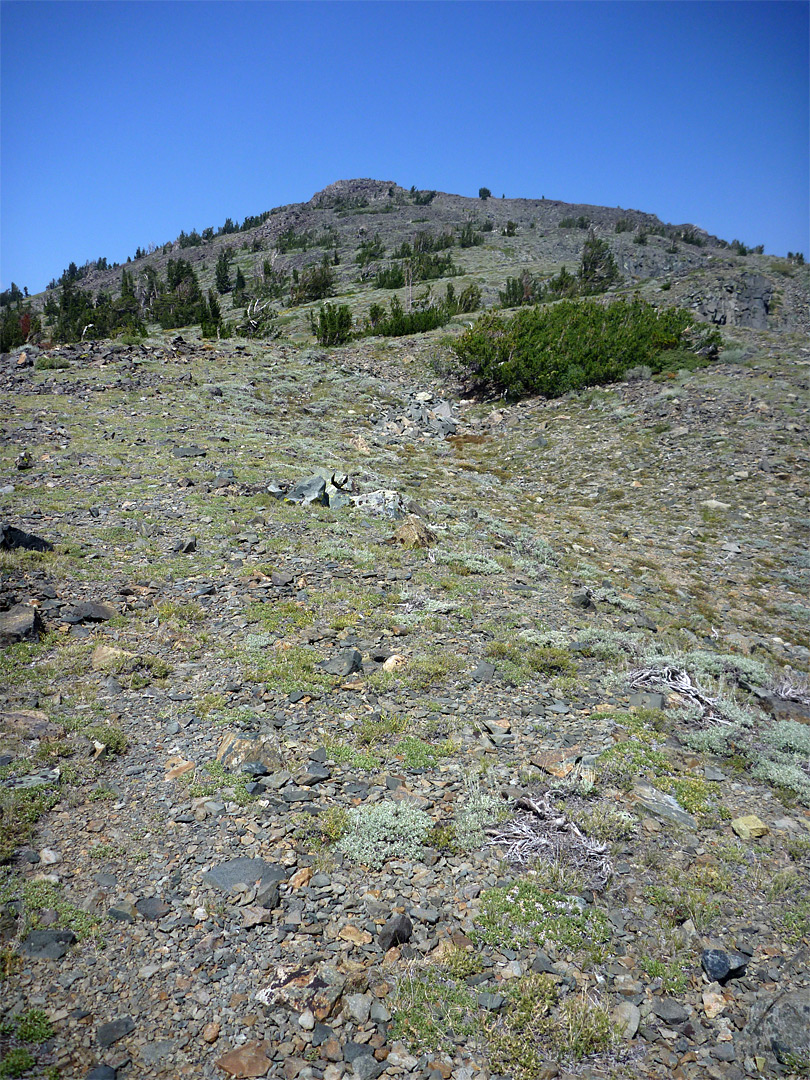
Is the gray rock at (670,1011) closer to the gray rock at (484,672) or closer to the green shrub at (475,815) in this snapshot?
the green shrub at (475,815)

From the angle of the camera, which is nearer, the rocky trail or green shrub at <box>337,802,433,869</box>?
the rocky trail

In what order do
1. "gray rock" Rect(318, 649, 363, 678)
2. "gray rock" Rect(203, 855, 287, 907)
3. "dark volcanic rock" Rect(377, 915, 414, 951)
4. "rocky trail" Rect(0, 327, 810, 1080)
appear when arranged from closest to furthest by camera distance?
"rocky trail" Rect(0, 327, 810, 1080) < "dark volcanic rock" Rect(377, 915, 414, 951) < "gray rock" Rect(203, 855, 287, 907) < "gray rock" Rect(318, 649, 363, 678)

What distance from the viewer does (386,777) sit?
558 cm

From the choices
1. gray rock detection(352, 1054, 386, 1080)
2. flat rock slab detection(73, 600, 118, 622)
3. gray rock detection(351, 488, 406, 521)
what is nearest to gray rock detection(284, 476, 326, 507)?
gray rock detection(351, 488, 406, 521)

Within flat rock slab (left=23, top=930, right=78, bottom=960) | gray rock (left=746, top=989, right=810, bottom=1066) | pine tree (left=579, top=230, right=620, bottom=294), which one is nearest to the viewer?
gray rock (left=746, top=989, right=810, bottom=1066)

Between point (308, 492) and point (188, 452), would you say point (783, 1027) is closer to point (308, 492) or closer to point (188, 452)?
point (308, 492)

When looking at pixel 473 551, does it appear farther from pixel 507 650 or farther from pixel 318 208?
pixel 318 208

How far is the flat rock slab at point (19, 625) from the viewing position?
22.7 feet

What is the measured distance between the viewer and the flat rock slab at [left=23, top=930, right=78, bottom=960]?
355 cm

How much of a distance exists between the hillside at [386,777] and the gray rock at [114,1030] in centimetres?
1

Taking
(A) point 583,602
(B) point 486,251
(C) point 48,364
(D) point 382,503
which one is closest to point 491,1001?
(A) point 583,602

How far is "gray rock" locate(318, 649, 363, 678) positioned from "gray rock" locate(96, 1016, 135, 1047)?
4029 mm

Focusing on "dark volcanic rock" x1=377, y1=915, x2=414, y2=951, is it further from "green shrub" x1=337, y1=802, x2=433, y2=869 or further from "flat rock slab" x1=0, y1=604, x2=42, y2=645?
"flat rock slab" x1=0, y1=604, x2=42, y2=645

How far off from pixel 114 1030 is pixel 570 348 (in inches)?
1096
